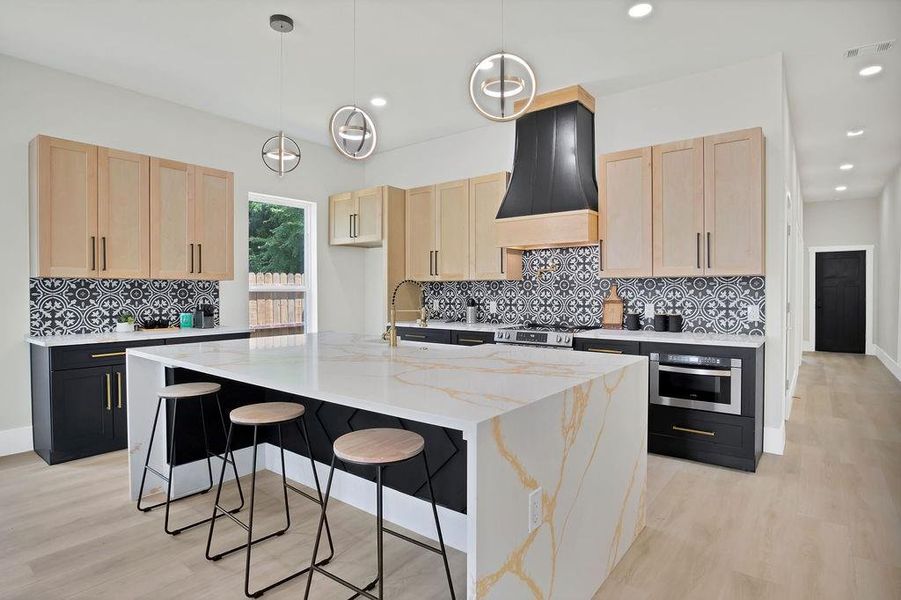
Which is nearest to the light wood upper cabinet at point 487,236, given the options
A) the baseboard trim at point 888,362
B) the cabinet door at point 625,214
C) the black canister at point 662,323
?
the cabinet door at point 625,214

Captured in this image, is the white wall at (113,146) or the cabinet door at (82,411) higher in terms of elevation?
the white wall at (113,146)

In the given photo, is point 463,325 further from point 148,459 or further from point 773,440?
point 148,459

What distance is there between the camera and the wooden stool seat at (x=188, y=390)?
8.94 ft

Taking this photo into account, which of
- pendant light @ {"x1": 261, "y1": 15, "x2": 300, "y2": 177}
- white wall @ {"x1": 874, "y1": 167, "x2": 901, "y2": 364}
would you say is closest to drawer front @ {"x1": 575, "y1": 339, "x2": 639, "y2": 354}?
pendant light @ {"x1": 261, "y1": 15, "x2": 300, "y2": 177}

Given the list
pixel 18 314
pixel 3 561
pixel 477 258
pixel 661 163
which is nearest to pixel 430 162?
pixel 477 258

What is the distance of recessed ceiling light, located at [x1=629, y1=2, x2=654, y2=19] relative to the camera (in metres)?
3.16

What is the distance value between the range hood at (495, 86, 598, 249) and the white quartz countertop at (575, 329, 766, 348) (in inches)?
32.6

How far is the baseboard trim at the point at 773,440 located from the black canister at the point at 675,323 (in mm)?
967

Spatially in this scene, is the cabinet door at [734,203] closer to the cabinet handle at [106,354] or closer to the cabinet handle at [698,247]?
the cabinet handle at [698,247]

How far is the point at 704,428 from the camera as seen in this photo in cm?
372

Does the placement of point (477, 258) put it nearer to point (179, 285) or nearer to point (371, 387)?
point (179, 285)

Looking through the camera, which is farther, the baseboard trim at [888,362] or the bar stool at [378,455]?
the baseboard trim at [888,362]

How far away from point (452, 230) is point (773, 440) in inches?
135

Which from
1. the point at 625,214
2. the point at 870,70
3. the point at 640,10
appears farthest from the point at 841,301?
the point at 640,10
